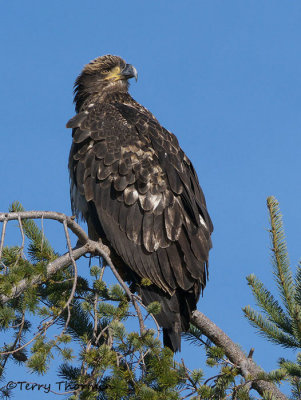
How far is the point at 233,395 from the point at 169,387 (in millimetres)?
490

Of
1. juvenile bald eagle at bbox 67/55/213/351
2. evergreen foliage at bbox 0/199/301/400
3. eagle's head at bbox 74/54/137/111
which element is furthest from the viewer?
eagle's head at bbox 74/54/137/111

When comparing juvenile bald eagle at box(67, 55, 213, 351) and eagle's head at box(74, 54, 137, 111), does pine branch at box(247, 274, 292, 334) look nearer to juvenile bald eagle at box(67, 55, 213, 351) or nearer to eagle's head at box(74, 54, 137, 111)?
juvenile bald eagle at box(67, 55, 213, 351)

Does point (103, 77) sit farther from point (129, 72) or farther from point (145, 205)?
point (145, 205)

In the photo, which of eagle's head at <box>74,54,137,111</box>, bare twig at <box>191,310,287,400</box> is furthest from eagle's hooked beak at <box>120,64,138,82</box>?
bare twig at <box>191,310,287,400</box>

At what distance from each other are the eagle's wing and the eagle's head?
107 centimetres

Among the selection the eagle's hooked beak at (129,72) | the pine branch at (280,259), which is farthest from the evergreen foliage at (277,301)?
the eagle's hooked beak at (129,72)

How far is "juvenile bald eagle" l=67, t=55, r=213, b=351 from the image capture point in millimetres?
5543

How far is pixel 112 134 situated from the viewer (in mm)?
6168

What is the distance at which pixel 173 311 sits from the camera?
5426mm

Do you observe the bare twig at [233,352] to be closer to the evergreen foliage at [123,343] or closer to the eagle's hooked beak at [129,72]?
the evergreen foliage at [123,343]

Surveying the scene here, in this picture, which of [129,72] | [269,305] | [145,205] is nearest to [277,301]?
[269,305]

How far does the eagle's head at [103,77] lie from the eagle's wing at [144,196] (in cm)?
107

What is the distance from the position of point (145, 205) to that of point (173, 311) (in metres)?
0.99

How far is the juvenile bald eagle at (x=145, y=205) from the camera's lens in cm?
554
